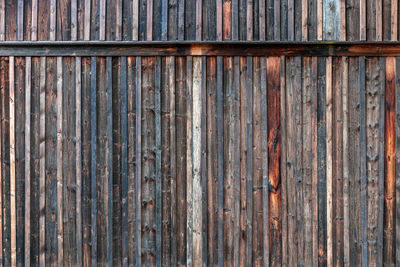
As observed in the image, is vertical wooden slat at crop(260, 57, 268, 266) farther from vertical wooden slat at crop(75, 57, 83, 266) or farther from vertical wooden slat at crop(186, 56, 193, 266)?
vertical wooden slat at crop(75, 57, 83, 266)

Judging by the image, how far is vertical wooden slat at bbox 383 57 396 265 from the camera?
3.06m

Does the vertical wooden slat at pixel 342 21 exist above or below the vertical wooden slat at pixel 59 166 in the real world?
above

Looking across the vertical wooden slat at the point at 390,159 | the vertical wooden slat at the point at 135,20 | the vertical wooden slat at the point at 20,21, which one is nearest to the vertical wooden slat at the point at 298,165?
the vertical wooden slat at the point at 390,159

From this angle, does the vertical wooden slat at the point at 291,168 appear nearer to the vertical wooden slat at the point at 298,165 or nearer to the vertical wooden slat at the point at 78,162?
the vertical wooden slat at the point at 298,165

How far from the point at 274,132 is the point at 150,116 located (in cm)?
158

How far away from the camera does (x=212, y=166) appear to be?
3.07m

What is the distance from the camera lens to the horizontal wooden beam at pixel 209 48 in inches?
120

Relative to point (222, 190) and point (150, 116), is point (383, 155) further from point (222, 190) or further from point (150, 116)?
point (150, 116)

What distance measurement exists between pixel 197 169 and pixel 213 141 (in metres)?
0.41

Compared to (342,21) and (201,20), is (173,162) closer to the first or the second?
(201,20)

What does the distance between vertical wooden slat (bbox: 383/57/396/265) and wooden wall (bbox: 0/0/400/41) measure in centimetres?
52

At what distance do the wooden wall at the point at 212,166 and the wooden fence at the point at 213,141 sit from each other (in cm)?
2

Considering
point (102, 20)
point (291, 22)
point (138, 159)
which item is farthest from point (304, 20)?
point (138, 159)

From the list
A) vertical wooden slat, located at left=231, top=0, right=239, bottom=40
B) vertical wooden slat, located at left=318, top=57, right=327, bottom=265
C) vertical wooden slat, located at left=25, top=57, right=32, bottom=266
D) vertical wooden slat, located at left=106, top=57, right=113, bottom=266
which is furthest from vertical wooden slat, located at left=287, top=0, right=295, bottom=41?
vertical wooden slat, located at left=25, top=57, right=32, bottom=266
